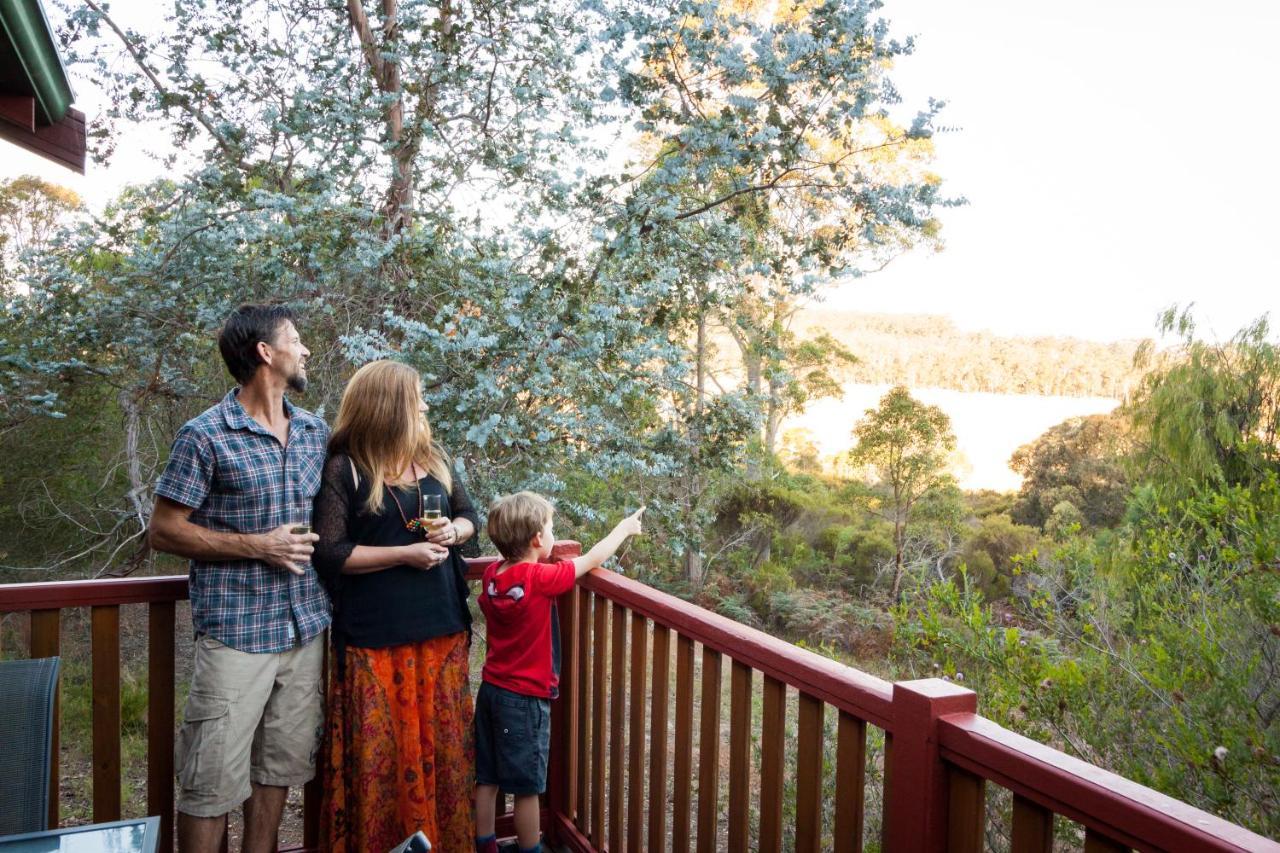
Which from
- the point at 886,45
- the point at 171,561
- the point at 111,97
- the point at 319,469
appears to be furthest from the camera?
the point at 171,561

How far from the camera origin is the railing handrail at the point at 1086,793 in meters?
1.06

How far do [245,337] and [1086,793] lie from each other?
2085 millimetres

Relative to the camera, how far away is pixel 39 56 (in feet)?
8.27

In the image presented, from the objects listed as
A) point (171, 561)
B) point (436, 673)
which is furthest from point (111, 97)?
point (436, 673)

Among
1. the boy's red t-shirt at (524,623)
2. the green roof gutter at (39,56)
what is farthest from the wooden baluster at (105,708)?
the green roof gutter at (39,56)

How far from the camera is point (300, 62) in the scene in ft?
19.8

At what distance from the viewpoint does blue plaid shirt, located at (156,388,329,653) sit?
2227mm

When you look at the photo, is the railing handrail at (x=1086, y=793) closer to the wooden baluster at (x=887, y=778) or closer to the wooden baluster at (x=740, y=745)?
the wooden baluster at (x=887, y=778)

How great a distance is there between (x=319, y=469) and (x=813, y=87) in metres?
3.16

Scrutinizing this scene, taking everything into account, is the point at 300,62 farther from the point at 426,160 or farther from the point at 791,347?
the point at 791,347

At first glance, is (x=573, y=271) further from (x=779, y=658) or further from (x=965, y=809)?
(x=965, y=809)

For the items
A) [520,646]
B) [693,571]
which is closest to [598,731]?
[520,646]

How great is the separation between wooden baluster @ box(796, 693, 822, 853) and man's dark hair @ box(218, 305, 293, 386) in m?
1.58

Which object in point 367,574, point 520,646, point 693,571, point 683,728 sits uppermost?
point 367,574
